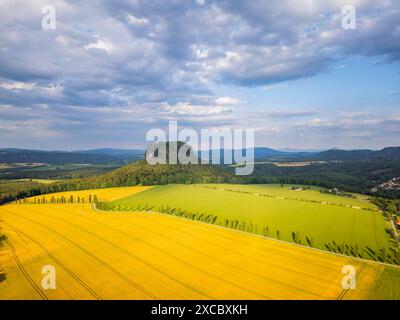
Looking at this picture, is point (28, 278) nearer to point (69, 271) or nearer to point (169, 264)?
point (69, 271)

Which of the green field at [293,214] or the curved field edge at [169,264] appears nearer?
the curved field edge at [169,264]

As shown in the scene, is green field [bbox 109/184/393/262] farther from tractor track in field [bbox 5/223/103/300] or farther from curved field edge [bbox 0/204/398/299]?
tractor track in field [bbox 5/223/103/300]

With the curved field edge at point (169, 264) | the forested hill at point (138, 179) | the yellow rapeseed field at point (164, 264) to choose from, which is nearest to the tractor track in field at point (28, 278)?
the yellow rapeseed field at point (164, 264)

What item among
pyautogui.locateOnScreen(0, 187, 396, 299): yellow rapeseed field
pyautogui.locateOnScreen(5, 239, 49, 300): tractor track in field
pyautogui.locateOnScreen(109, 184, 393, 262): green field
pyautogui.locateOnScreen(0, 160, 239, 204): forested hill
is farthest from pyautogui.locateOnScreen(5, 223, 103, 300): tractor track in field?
pyautogui.locateOnScreen(0, 160, 239, 204): forested hill

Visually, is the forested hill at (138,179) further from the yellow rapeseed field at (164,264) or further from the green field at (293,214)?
the yellow rapeseed field at (164,264)

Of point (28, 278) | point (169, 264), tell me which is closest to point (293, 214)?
point (169, 264)

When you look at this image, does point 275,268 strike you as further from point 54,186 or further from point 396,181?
point 396,181
